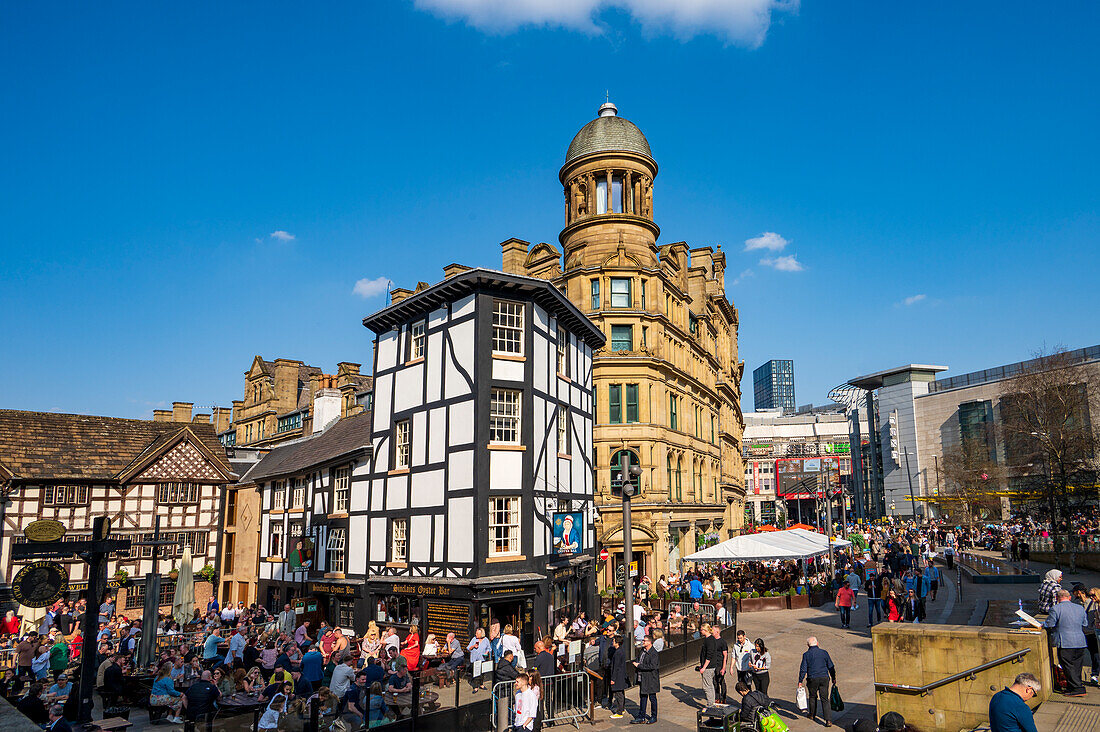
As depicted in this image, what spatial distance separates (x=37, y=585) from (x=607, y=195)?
31507mm

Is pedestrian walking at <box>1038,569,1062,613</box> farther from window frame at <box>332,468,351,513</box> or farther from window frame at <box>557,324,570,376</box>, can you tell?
window frame at <box>332,468,351,513</box>

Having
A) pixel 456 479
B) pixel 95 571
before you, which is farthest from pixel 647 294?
pixel 95 571

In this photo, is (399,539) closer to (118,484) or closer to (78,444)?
(118,484)

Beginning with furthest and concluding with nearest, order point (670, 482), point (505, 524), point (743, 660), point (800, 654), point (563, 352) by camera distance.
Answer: point (670, 482) → point (563, 352) → point (505, 524) → point (800, 654) → point (743, 660)

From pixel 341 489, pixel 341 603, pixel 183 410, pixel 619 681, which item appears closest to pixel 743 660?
pixel 619 681

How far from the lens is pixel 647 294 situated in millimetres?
37062

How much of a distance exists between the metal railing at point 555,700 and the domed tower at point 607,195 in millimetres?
25629

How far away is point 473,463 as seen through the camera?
2267cm

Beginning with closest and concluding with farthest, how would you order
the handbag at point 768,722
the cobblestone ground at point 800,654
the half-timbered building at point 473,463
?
the handbag at point 768,722, the cobblestone ground at point 800,654, the half-timbered building at point 473,463

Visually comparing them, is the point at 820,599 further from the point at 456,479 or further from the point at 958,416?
the point at 958,416

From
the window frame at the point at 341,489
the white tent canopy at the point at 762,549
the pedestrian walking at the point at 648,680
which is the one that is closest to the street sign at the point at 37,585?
the pedestrian walking at the point at 648,680

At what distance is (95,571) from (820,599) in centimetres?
2500

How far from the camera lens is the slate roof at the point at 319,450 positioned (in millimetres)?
Result: 29078

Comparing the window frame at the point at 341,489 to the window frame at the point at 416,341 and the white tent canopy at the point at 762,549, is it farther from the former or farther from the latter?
the white tent canopy at the point at 762,549
